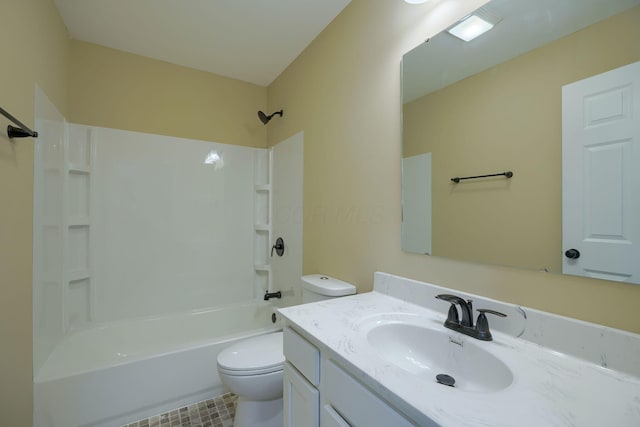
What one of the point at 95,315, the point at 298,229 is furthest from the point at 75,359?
the point at 298,229

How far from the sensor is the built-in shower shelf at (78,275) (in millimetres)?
1972

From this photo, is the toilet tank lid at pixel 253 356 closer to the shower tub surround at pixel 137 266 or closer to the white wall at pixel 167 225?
the shower tub surround at pixel 137 266

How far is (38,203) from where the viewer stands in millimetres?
1459

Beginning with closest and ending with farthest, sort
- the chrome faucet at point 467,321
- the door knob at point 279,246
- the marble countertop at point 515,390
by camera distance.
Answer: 1. the marble countertop at point 515,390
2. the chrome faucet at point 467,321
3. the door knob at point 279,246

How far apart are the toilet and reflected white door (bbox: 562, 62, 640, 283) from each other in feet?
3.29

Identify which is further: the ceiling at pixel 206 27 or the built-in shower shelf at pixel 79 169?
the built-in shower shelf at pixel 79 169

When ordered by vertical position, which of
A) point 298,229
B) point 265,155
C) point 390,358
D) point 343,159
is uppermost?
point 265,155

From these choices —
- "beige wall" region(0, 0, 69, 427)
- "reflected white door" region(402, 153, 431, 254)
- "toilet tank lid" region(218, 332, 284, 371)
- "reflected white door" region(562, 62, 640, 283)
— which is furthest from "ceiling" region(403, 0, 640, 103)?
"beige wall" region(0, 0, 69, 427)

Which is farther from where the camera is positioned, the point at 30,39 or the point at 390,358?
the point at 30,39

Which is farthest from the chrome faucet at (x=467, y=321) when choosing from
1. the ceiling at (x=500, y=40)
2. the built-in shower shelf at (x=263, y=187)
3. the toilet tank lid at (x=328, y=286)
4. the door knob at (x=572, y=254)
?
the built-in shower shelf at (x=263, y=187)

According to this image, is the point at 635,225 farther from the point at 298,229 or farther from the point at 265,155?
the point at 265,155

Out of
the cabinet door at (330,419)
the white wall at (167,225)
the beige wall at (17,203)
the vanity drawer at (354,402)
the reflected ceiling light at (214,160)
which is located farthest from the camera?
the reflected ceiling light at (214,160)

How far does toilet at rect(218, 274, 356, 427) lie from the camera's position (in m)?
1.39

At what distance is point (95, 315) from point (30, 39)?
1813mm
